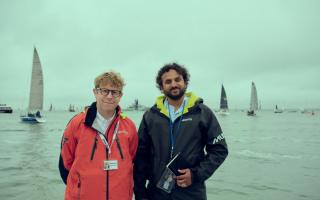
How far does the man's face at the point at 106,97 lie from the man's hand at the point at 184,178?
1.11 metres

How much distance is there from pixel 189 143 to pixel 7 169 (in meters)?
11.5

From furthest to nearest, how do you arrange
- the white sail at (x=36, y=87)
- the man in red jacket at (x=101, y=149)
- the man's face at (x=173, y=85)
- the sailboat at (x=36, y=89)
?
the white sail at (x=36, y=87) → the sailboat at (x=36, y=89) → the man's face at (x=173, y=85) → the man in red jacket at (x=101, y=149)

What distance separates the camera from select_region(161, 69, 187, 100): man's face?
3678 millimetres

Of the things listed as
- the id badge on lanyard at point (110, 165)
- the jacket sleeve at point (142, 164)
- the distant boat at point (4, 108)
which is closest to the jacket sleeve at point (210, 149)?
the jacket sleeve at point (142, 164)

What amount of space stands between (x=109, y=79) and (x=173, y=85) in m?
0.80

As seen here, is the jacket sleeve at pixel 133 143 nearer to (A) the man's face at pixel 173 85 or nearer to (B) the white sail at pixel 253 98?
(A) the man's face at pixel 173 85

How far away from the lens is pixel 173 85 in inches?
145

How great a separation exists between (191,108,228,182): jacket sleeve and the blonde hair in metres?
1.12

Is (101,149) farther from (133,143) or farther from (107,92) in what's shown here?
(107,92)

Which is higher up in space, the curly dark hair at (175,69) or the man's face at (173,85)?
the curly dark hair at (175,69)

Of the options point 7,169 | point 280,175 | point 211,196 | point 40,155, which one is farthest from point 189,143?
point 40,155

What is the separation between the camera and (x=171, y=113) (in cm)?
374

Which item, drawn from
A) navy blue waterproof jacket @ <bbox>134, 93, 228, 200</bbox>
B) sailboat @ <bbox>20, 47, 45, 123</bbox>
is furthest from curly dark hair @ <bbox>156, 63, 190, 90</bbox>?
sailboat @ <bbox>20, 47, 45, 123</bbox>

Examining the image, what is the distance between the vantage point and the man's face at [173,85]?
3678 millimetres
